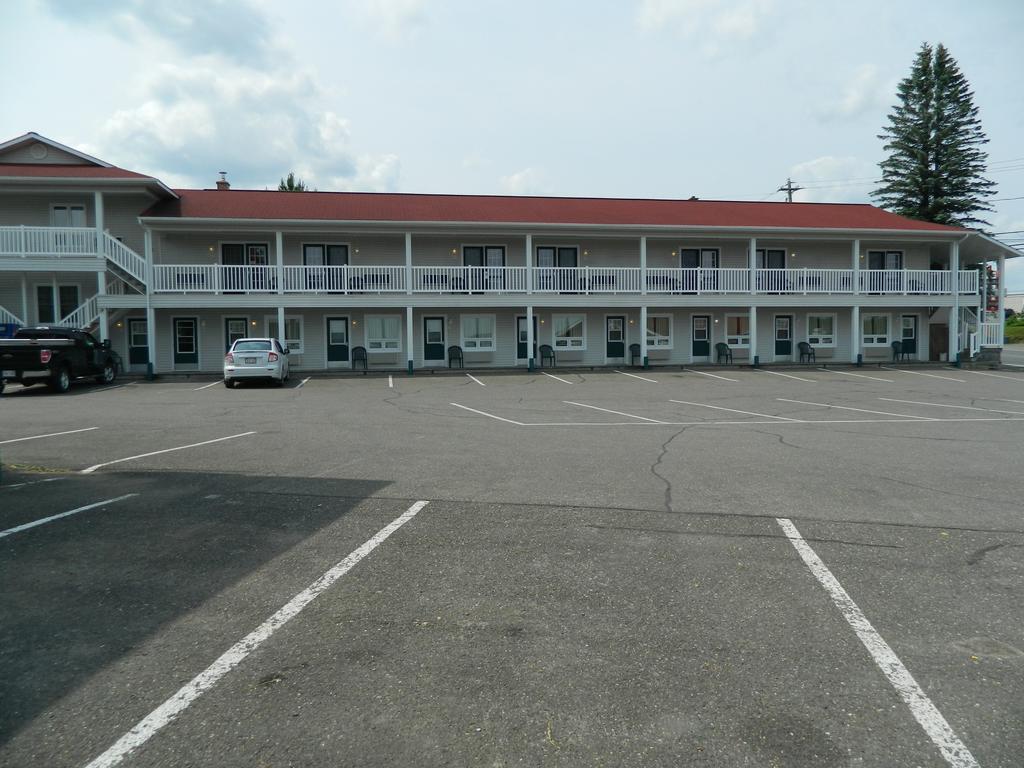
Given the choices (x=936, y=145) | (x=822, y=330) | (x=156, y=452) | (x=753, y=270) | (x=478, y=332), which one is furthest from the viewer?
(x=936, y=145)

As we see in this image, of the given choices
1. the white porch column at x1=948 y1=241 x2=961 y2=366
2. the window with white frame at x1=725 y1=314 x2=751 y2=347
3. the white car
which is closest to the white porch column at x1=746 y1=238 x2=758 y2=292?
the window with white frame at x1=725 y1=314 x2=751 y2=347

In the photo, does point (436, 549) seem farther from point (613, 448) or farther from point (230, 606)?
point (613, 448)

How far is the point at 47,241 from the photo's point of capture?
22.2m

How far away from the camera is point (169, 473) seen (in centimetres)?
751

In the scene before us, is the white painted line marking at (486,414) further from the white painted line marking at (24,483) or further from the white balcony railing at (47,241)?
the white balcony railing at (47,241)

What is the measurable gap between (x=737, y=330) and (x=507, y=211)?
11.3 meters

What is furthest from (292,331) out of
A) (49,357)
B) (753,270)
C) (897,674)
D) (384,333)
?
(897,674)

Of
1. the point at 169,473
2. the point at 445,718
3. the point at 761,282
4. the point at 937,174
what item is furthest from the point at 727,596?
the point at 937,174

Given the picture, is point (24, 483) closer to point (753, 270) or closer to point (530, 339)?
point (530, 339)

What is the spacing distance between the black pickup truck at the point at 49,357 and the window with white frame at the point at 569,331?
53.8 feet

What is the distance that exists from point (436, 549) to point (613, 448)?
4.99m

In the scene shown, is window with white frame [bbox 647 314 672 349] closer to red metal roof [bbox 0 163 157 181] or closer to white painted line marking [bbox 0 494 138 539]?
red metal roof [bbox 0 163 157 181]

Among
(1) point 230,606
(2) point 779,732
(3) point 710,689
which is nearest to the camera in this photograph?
(2) point 779,732

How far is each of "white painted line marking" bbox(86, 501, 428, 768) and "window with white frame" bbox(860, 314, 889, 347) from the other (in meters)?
30.0
